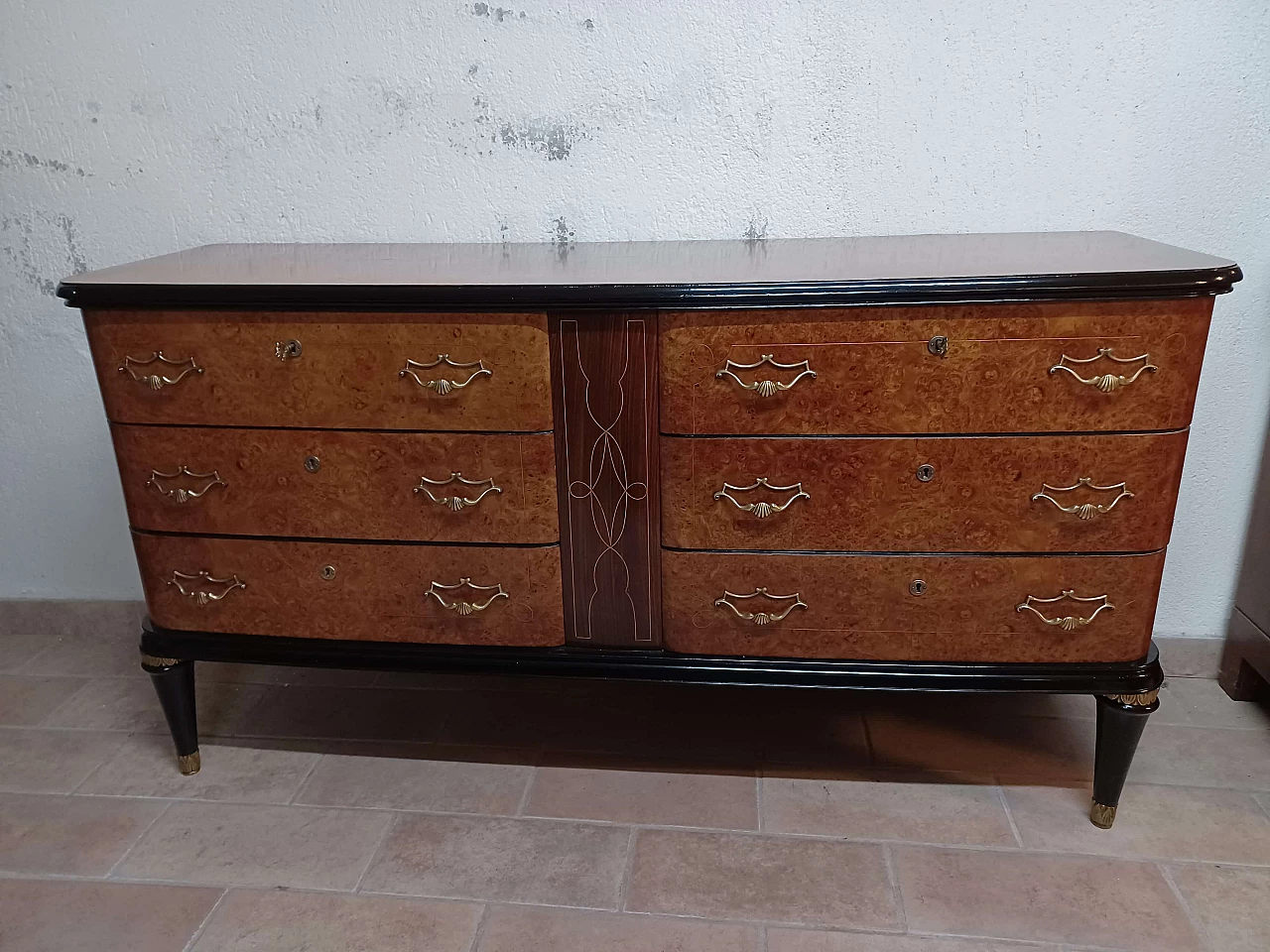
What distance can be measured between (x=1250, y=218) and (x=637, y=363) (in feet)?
4.31

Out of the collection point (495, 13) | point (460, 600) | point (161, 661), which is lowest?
point (161, 661)

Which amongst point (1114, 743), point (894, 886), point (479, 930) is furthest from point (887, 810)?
point (479, 930)

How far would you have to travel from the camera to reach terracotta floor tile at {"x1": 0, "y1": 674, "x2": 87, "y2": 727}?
7.00 ft

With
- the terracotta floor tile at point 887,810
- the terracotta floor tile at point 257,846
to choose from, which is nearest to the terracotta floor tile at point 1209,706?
the terracotta floor tile at point 887,810

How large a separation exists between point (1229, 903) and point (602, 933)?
100cm

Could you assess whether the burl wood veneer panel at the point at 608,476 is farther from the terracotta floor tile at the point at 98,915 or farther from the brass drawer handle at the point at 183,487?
the terracotta floor tile at the point at 98,915

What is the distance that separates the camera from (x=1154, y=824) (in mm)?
1696

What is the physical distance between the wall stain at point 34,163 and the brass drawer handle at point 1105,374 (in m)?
2.06

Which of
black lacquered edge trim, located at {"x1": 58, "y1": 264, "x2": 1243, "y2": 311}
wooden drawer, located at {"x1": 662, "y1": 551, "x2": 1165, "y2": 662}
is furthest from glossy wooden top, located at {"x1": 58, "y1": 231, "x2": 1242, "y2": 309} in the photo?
wooden drawer, located at {"x1": 662, "y1": 551, "x2": 1165, "y2": 662}

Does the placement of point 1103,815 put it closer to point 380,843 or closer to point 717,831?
point 717,831

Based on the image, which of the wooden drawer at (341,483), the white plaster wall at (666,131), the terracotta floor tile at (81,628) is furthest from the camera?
the terracotta floor tile at (81,628)

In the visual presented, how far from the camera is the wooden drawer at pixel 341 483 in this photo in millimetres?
1601

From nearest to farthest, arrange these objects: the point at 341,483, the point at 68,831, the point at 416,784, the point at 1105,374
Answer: the point at 1105,374
the point at 341,483
the point at 68,831
the point at 416,784

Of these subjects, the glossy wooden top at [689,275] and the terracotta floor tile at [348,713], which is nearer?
the glossy wooden top at [689,275]
